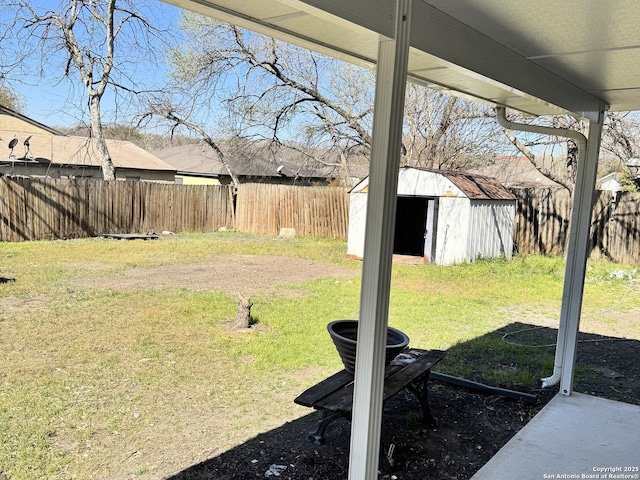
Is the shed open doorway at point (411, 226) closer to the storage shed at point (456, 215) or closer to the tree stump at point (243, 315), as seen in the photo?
the storage shed at point (456, 215)

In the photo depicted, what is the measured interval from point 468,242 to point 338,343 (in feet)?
24.4

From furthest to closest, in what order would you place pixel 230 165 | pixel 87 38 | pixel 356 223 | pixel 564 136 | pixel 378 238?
1. pixel 230 165
2. pixel 87 38
3. pixel 356 223
4. pixel 564 136
5. pixel 378 238

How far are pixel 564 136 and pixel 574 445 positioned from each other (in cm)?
214

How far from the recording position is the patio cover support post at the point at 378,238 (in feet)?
5.33

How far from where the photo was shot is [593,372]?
182 inches

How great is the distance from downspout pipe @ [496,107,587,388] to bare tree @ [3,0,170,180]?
8956mm

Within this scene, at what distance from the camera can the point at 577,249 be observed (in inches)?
148

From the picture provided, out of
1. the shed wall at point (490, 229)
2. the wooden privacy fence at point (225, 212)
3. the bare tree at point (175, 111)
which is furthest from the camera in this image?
the bare tree at point (175, 111)

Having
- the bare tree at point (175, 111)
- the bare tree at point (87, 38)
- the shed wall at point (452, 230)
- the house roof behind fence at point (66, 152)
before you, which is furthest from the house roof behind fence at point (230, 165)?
the shed wall at point (452, 230)

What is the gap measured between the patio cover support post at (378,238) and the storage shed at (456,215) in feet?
25.8

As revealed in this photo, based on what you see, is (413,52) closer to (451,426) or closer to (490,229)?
(451,426)

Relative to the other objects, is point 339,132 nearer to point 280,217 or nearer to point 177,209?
point 280,217

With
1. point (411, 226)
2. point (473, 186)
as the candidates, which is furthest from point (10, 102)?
point (473, 186)

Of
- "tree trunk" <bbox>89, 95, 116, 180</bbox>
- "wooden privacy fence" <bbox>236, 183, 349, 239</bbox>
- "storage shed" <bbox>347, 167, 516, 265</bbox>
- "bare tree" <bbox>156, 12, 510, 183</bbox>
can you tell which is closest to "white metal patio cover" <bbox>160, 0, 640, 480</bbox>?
"storage shed" <bbox>347, 167, 516, 265</bbox>
